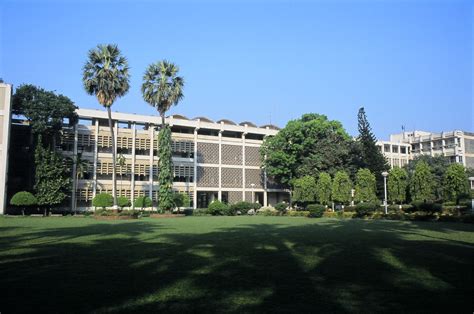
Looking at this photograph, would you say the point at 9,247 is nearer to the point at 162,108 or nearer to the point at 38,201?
the point at 162,108

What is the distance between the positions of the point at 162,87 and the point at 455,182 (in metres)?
31.0

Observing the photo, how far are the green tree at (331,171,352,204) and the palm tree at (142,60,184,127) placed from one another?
21.1 m

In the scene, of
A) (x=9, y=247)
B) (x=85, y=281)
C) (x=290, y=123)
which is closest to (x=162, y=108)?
(x=290, y=123)

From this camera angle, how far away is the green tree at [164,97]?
147 feet

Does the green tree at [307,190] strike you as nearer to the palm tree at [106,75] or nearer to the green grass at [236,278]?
the palm tree at [106,75]

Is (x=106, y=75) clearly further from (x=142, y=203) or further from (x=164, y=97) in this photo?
(x=142, y=203)

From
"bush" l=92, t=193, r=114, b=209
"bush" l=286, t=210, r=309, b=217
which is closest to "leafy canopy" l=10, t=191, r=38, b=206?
"bush" l=92, t=193, r=114, b=209

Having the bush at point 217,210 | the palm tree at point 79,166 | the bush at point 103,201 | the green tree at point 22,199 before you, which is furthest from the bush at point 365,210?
the palm tree at point 79,166

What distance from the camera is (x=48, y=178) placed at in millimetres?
48125

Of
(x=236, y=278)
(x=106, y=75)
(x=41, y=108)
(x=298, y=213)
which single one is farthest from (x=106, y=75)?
(x=236, y=278)

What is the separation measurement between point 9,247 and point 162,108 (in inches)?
1328

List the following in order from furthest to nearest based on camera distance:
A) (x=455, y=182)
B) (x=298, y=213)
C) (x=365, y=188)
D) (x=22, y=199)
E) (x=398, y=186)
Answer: (x=365, y=188) < (x=398, y=186) < (x=298, y=213) < (x=22, y=199) < (x=455, y=182)

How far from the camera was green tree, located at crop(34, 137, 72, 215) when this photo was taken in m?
47.5

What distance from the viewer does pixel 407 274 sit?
883 centimetres
